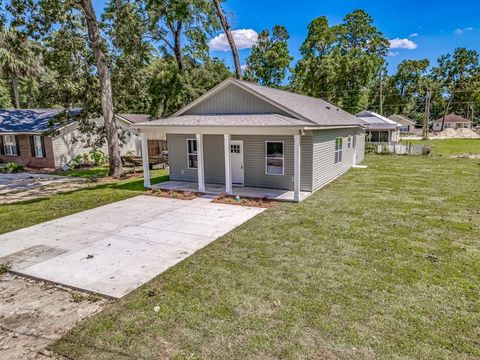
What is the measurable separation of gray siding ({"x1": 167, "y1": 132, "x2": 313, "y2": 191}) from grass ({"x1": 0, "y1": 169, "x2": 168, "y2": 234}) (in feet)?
5.69

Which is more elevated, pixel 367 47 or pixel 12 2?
pixel 367 47

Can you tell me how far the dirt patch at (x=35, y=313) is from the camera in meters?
3.98

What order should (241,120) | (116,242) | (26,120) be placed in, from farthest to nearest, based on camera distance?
1. (26,120)
2. (241,120)
3. (116,242)

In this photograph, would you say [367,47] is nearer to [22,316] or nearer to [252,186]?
[252,186]

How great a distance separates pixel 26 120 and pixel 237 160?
60.5 feet

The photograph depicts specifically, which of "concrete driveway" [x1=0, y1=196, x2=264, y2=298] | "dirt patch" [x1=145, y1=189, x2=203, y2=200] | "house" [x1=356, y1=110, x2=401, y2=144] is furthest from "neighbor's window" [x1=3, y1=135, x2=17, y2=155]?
"house" [x1=356, y1=110, x2=401, y2=144]

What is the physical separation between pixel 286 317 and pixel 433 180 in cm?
1331

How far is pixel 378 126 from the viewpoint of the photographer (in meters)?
32.2

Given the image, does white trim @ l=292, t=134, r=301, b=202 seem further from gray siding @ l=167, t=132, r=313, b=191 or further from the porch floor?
gray siding @ l=167, t=132, r=313, b=191

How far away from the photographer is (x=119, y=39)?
672 inches

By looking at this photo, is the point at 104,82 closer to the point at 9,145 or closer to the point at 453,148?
the point at 9,145

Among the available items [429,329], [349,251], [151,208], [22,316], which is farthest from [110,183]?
[429,329]

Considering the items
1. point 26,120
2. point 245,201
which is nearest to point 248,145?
point 245,201

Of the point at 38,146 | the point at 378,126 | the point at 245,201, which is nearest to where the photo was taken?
the point at 245,201
